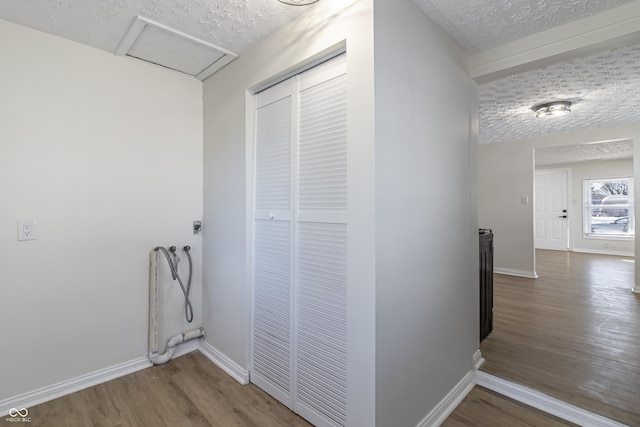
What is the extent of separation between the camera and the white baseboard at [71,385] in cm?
177

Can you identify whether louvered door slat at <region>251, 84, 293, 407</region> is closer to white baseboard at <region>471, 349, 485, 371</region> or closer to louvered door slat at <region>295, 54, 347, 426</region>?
louvered door slat at <region>295, 54, 347, 426</region>

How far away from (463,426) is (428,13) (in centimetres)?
235

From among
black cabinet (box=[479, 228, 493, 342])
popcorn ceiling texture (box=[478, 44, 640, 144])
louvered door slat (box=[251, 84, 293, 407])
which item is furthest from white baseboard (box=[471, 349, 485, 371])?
popcorn ceiling texture (box=[478, 44, 640, 144])

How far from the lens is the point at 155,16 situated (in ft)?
5.55

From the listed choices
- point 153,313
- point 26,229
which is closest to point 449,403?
point 153,313

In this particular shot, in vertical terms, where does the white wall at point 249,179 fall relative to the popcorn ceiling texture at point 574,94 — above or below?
below

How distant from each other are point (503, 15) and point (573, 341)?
9.04ft

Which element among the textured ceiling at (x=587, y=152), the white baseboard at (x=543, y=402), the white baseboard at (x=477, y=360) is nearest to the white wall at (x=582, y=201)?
the textured ceiling at (x=587, y=152)

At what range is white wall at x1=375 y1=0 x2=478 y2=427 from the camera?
1.37m

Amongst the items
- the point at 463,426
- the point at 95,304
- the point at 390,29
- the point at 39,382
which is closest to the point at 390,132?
the point at 390,29

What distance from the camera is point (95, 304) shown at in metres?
2.06

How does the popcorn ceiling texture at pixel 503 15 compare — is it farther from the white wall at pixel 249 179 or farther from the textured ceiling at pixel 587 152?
the textured ceiling at pixel 587 152

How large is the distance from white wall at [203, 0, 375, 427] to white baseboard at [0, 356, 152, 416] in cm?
56

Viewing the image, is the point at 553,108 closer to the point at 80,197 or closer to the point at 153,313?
the point at 153,313
